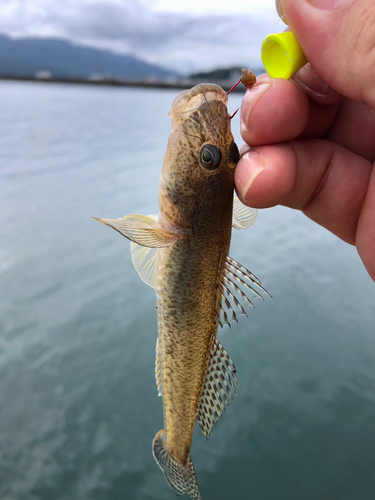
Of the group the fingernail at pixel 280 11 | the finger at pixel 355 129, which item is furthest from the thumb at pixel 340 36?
the finger at pixel 355 129

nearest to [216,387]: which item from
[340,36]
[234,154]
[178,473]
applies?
[178,473]

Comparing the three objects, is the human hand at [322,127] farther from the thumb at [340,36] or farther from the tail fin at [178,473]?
the tail fin at [178,473]

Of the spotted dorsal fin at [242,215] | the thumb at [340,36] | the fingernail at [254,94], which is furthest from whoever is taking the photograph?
the spotted dorsal fin at [242,215]

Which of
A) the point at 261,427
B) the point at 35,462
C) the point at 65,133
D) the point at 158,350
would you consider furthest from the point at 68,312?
the point at 65,133

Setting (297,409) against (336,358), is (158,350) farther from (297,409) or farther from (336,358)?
(336,358)

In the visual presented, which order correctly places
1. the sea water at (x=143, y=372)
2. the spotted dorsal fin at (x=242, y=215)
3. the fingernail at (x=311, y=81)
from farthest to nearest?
the sea water at (x=143, y=372)
the spotted dorsal fin at (x=242, y=215)
the fingernail at (x=311, y=81)

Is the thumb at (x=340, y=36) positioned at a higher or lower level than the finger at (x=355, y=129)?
higher

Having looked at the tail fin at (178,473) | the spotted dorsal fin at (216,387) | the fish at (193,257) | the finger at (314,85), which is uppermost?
the finger at (314,85)
